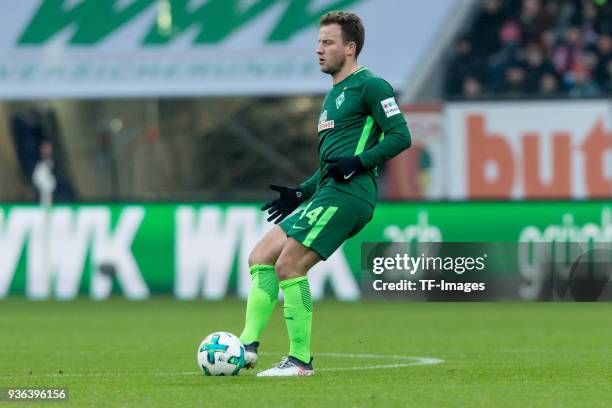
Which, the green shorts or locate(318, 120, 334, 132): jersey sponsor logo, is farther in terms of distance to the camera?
locate(318, 120, 334, 132): jersey sponsor logo

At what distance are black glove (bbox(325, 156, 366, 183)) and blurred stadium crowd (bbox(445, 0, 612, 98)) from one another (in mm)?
15075

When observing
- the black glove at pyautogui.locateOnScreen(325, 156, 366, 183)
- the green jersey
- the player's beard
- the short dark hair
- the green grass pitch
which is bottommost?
the green grass pitch

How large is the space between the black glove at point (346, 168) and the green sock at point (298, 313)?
2.06 ft

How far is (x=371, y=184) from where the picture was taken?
8.92m

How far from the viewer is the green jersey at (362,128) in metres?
8.68

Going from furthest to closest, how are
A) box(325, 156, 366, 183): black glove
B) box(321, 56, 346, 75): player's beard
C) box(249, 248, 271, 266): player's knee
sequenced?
box(249, 248, 271, 266): player's knee, box(321, 56, 346, 75): player's beard, box(325, 156, 366, 183): black glove

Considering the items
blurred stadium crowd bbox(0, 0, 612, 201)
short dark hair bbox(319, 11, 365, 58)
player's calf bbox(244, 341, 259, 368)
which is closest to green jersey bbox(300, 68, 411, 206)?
short dark hair bbox(319, 11, 365, 58)

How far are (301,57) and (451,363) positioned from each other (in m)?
14.3

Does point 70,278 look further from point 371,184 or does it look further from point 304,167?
point 371,184

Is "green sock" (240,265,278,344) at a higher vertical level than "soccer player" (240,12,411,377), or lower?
lower

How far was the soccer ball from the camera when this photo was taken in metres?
8.79

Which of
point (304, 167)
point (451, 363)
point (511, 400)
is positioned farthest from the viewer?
point (304, 167)

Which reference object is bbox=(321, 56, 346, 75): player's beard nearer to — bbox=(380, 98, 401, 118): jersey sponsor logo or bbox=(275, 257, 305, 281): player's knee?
bbox=(380, 98, 401, 118): jersey sponsor logo

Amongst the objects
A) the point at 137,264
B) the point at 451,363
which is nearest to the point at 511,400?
the point at 451,363
